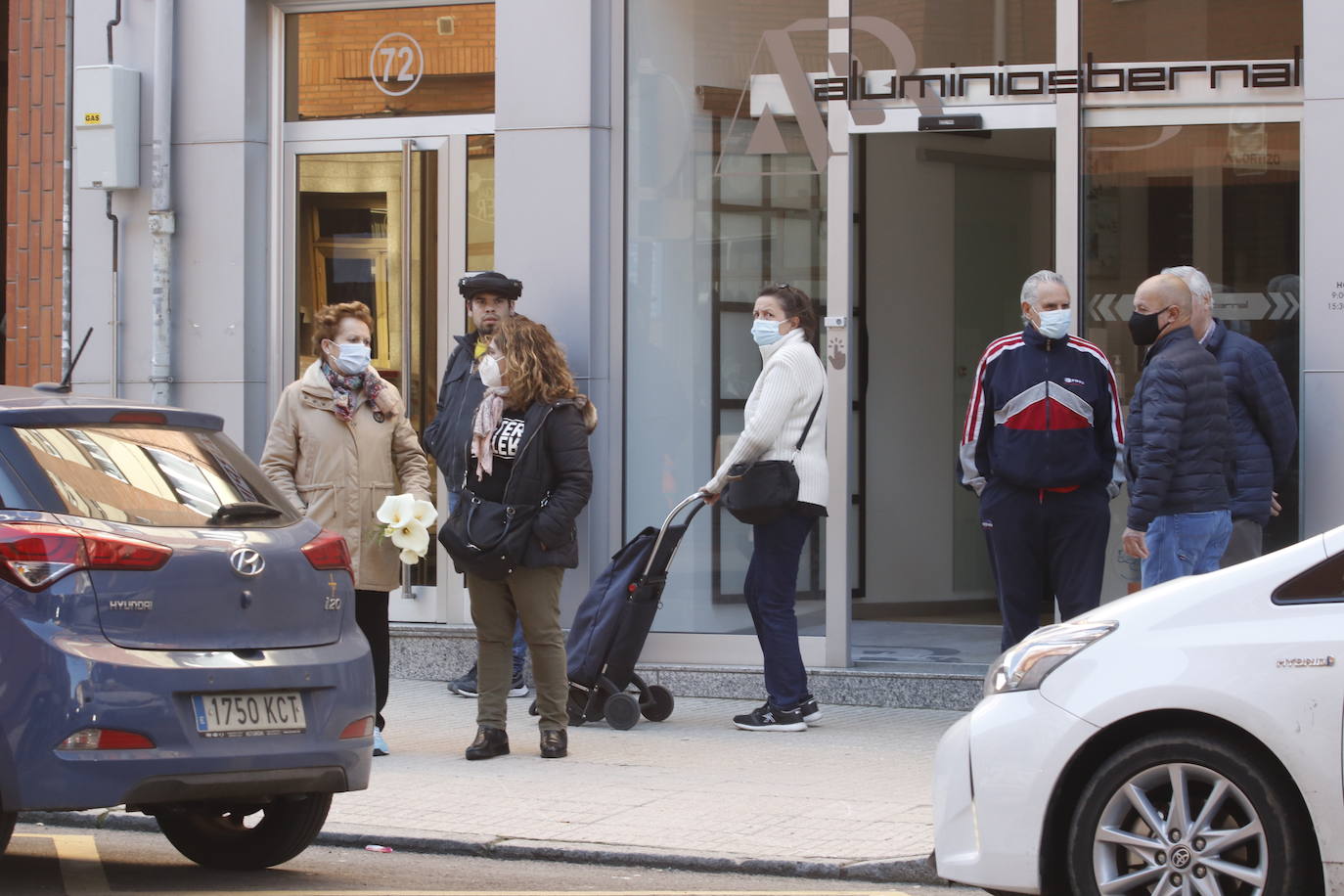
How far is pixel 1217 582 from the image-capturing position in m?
5.38

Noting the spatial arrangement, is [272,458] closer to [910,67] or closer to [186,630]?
[186,630]

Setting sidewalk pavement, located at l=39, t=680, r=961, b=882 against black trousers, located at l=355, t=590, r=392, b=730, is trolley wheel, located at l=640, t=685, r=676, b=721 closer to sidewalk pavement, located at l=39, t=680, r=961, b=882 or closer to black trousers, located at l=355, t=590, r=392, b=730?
sidewalk pavement, located at l=39, t=680, r=961, b=882

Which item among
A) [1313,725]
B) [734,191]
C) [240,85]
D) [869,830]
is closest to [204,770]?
[869,830]

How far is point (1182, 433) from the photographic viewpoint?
26.7 ft

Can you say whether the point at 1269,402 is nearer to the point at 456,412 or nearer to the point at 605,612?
the point at 605,612

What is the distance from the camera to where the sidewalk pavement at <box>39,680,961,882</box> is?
6.88 meters

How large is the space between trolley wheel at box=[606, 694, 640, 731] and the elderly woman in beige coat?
1.16m

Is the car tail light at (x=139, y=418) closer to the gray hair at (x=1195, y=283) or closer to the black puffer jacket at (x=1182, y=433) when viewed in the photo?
the black puffer jacket at (x=1182, y=433)

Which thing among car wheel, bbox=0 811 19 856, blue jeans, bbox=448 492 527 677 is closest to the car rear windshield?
car wheel, bbox=0 811 19 856

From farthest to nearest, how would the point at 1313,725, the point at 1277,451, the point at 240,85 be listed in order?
the point at 240,85 < the point at 1277,451 < the point at 1313,725

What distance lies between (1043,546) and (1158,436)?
2.87 ft

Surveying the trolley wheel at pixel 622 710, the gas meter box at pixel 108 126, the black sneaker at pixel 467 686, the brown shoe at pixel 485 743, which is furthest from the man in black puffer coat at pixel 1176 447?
the gas meter box at pixel 108 126

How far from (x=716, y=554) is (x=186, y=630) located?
18.0 ft

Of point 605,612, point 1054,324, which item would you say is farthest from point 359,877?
point 1054,324
